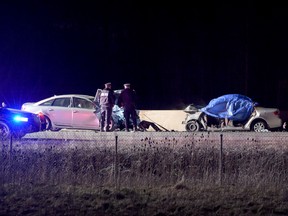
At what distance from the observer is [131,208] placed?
10156 millimetres

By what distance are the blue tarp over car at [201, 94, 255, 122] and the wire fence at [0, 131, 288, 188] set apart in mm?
9221

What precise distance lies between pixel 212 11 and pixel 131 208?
1156 inches

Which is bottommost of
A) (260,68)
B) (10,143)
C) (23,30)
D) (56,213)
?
(56,213)

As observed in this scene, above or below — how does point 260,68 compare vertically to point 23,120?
above

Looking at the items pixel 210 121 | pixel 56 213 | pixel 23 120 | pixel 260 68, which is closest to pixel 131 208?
pixel 56 213

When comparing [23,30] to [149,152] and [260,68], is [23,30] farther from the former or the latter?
[149,152]

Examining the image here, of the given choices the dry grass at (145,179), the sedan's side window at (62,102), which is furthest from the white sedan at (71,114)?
the dry grass at (145,179)

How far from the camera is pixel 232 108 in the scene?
24.7 metres

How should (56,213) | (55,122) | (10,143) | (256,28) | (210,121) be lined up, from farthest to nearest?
(256,28), (210,121), (55,122), (10,143), (56,213)

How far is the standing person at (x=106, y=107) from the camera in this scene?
2198 centimetres

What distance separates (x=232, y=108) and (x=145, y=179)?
496 inches

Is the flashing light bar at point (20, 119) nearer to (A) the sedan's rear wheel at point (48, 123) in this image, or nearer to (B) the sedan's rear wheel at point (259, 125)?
(A) the sedan's rear wheel at point (48, 123)

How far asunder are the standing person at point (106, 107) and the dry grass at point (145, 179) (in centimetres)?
673

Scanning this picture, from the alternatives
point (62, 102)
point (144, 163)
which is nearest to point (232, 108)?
point (62, 102)
